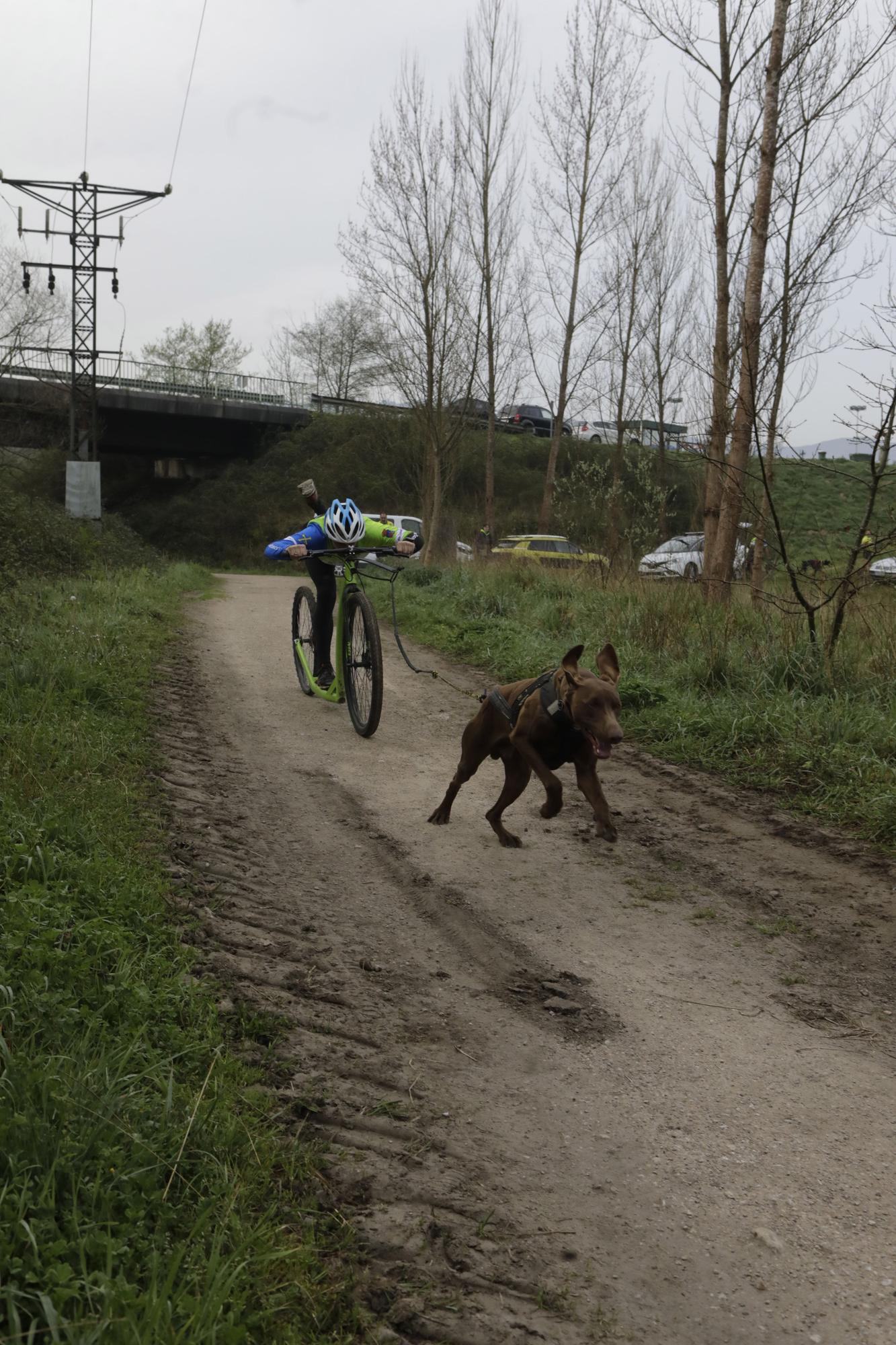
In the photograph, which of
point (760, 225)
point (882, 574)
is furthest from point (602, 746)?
point (760, 225)

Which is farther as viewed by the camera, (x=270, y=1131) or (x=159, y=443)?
(x=159, y=443)

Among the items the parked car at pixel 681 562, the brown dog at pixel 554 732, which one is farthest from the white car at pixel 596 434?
the brown dog at pixel 554 732

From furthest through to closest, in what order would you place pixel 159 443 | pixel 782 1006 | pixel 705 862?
pixel 159 443 < pixel 705 862 < pixel 782 1006

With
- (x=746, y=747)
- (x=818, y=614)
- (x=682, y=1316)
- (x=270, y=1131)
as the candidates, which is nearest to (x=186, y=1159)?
(x=270, y=1131)

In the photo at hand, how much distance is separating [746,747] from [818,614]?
2.43 meters

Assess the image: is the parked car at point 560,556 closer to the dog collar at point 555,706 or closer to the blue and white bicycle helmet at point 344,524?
the blue and white bicycle helmet at point 344,524

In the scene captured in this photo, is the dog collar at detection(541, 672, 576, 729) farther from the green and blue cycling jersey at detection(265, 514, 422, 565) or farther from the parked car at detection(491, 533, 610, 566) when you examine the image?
the parked car at detection(491, 533, 610, 566)

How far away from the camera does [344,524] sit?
346 inches

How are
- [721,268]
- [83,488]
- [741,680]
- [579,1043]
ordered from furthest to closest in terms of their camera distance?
[83,488] < [721,268] < [741,680] < [579,1043]

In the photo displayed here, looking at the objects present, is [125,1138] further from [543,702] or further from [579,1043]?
[543,702]

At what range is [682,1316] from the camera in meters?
2.56

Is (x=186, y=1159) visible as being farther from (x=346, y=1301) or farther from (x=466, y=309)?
(x=466, y=309)

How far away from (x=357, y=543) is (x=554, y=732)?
3.89 meters

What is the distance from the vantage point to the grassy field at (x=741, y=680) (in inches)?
286
